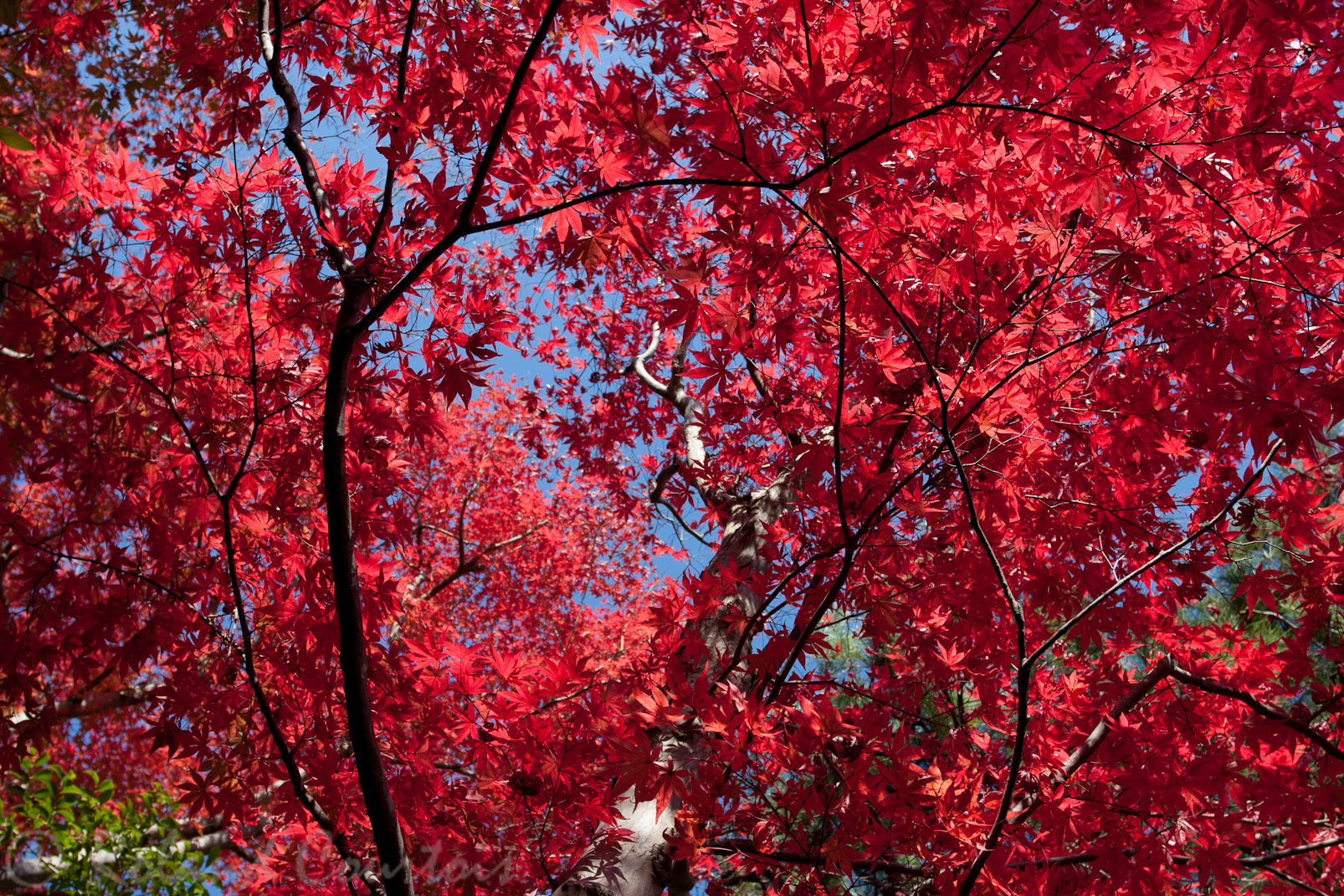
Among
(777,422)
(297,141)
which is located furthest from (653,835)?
(297,141)

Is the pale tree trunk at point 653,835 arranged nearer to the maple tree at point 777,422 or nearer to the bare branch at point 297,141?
the maple tree at point 777,422

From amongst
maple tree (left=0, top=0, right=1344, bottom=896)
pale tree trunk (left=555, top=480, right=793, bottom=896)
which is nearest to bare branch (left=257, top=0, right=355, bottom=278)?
maple tree (left=0, top=0, right=1344, bottom=896)

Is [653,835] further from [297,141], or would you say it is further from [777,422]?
[297,141]

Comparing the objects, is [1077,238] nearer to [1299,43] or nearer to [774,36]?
[1299,43]

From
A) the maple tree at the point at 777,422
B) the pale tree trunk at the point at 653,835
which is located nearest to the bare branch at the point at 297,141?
the maple tree at the point at 777,422

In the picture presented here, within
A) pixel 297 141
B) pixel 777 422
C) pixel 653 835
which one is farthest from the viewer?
pixel 777 422

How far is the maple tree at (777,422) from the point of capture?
87.4 inches

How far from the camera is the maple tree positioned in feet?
7.28

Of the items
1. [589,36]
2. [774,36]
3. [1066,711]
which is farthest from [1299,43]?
[1066,711]

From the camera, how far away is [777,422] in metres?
3.18

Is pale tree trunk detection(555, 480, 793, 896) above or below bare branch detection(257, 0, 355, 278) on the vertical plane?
below

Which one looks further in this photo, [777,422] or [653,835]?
[777,422]

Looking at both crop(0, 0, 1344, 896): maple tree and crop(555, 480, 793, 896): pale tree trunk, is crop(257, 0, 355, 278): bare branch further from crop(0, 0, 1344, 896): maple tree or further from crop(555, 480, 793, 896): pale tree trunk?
crop(555, 480, 793, 896): pale tree trunk

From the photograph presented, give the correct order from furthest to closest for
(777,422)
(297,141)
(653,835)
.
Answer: (777,422)
(653,835)
(297,141)
